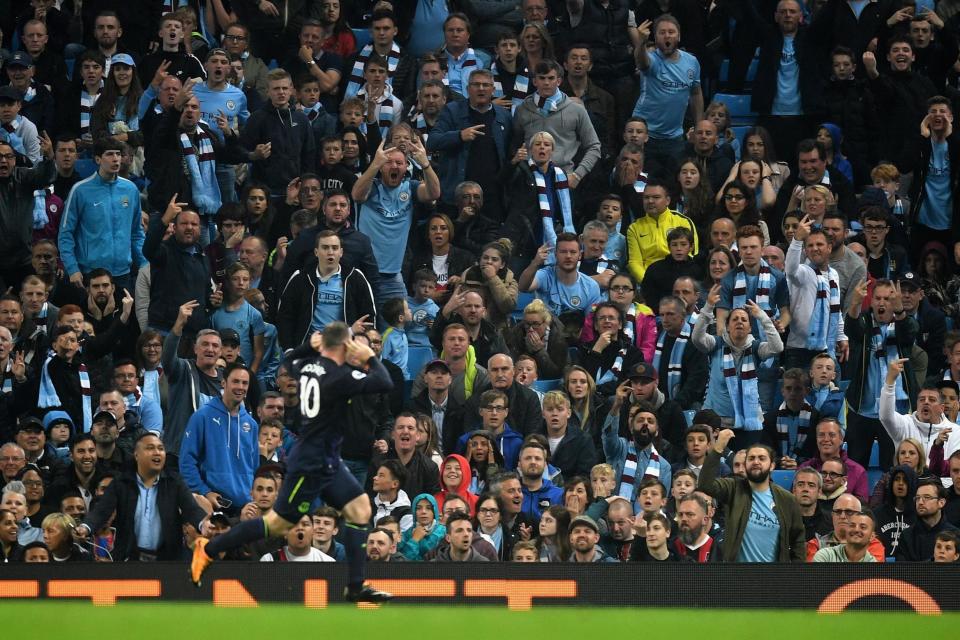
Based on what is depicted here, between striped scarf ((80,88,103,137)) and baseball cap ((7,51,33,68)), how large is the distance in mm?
619

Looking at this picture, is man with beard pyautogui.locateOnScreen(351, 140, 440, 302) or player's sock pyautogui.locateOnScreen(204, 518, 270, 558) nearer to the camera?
player's sock pyautogui.locateOnScreen(204, 518, 270, 558)

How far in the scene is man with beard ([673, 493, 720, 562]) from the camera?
12758 millimetres

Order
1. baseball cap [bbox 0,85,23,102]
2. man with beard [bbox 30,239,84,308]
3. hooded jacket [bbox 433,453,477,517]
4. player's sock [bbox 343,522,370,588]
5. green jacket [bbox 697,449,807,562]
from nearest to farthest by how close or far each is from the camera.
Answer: player's sock [bbox 343,522,370,588], green jacket [bbox 697,449,807,562], hooded jacket [bbox 433,453,477,517], man with beard [bbox 30,239,84,308], baseball cap [bbox 0,85,23,102]

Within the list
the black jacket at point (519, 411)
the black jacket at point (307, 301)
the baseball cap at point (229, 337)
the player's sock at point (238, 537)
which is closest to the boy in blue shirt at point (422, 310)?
the black jacket at point (307, 301)

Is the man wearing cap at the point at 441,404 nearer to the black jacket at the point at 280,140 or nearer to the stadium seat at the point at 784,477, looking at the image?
the stadium seat at the point at 784,477

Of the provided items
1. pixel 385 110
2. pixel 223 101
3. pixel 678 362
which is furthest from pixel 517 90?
pixel 678 362

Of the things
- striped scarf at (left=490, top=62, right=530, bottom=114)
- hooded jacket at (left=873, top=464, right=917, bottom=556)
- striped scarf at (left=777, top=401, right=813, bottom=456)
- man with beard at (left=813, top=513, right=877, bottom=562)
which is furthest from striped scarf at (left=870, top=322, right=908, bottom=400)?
striped scarf at (left=490, top=62, right=530, bottom=114)

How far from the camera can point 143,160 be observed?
56.2ft

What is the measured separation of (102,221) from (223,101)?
2.15 m

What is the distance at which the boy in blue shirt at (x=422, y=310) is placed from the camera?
16000mm

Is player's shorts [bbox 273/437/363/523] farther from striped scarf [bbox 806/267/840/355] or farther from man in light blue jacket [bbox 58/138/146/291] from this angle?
striped scarf [bbox 806/267/840/355]

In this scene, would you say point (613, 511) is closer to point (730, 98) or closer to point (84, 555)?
point (84, 555)

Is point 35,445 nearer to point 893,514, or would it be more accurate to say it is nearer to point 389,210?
point 389,210

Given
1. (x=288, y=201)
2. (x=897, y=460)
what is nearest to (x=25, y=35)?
(x=288, y=201)
